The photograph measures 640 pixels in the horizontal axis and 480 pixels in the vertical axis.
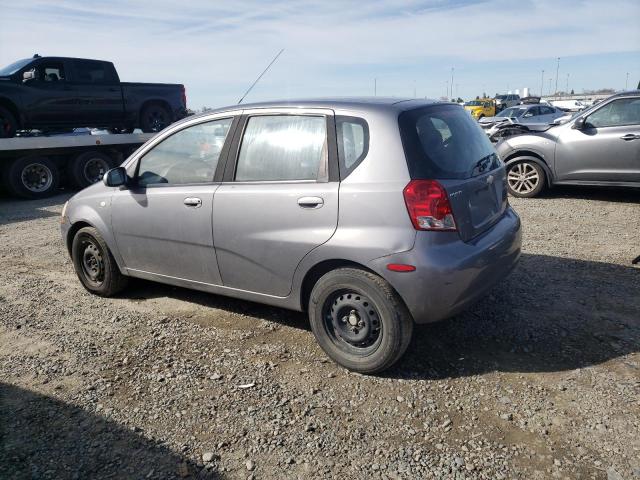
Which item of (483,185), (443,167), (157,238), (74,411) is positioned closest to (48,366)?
(74,411)

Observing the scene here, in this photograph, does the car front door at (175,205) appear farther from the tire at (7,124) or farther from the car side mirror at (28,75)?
the car side mirror at (28,75)

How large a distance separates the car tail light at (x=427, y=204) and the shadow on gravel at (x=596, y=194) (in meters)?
6.49

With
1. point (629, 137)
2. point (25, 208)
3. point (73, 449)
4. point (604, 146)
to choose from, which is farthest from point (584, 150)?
point (25, 208)

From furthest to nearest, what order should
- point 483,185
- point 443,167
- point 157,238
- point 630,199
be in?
point 630,199
point 157,238
point 483,185
point 443,167

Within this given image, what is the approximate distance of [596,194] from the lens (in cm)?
865

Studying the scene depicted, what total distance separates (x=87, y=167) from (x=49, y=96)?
70.0 inches

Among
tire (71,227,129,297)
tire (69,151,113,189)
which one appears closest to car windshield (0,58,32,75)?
tire (69,151,113,189)

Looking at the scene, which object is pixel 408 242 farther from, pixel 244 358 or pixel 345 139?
pixel 244 358

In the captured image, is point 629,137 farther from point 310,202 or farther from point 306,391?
point 306,391

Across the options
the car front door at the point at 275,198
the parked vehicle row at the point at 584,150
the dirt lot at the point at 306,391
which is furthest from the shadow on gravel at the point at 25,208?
the parked vehicle row at the point at 584,150

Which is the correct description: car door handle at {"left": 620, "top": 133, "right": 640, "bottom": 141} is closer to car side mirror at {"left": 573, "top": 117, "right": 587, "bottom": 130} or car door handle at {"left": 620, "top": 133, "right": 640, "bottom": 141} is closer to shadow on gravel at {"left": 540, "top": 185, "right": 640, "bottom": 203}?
car side mirror at {"left": 573, "top": 117, "right": 587, "bottom": 130}

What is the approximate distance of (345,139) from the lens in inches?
127

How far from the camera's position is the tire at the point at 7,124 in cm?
1031

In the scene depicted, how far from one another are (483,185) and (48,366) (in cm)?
330
